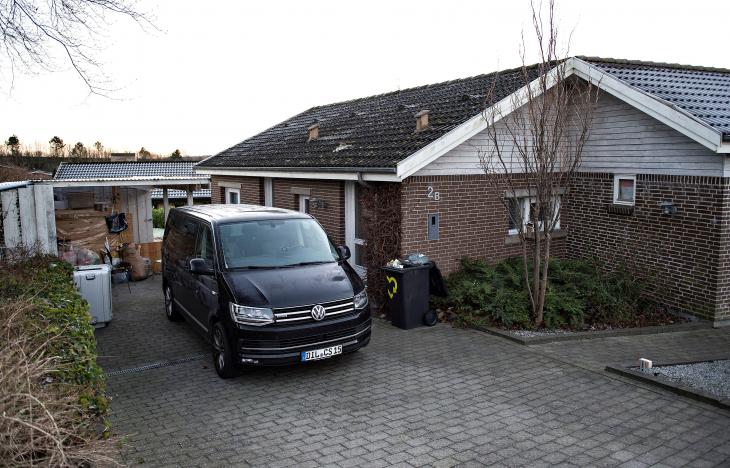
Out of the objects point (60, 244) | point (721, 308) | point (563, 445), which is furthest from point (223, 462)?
point (60, 244)

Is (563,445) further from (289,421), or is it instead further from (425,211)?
(425,211)

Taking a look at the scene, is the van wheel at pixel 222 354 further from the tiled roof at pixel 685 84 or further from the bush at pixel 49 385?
the tiled roof at pixel 685 84

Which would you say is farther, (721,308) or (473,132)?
(473,132)

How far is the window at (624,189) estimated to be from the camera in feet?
36.1

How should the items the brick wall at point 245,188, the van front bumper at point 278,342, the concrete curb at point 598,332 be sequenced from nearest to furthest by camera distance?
the van front bumper at point 278,342 < the concrete curb at point 598,332 < the brick wall at point 245,188

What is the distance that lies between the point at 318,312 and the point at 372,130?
721cm

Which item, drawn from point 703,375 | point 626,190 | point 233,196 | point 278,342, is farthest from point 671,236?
point 233,196

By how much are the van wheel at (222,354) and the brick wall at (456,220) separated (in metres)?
4.20

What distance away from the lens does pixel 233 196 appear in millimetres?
18109

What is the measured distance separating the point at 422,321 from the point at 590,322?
2871 millimetres

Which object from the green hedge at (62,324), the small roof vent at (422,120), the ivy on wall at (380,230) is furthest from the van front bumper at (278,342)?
the small roof vent at (422,120)

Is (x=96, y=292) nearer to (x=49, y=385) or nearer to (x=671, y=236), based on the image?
(x=49, y=385)

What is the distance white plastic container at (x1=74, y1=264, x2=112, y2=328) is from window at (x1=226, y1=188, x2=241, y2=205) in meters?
7.46

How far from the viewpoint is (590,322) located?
31.8 feet
